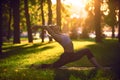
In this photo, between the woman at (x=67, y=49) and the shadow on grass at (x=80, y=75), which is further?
the woman at (x=67, y=49)

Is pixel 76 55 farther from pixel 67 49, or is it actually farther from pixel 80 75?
pixel 80 75

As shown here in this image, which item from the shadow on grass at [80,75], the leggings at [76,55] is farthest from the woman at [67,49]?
the shadow on grass at [80,75]

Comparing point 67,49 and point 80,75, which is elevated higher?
point 67,49

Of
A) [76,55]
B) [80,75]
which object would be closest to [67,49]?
[76,55]

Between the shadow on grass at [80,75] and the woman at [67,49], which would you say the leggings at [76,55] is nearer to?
the woman at [67,49]

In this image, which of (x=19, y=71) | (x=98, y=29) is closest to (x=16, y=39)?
(x=98, y=29)

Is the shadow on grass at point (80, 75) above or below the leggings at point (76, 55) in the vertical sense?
below

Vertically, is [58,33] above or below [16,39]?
above

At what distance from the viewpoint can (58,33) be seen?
43.1 feet

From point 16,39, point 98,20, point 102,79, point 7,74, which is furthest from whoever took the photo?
point 16,39

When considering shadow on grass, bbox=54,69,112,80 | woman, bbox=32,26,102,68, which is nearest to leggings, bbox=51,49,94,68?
woman, bbox=32,26,102,68

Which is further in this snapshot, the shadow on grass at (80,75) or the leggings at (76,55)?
the leggings at (76,55)

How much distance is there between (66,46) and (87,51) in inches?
34.1

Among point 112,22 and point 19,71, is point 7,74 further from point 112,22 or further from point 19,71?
point 112,22
